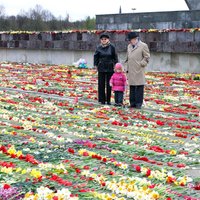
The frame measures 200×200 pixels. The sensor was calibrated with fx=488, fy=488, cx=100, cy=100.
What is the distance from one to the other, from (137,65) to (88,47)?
13.4 metres

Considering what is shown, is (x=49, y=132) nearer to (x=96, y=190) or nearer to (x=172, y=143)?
(x=172, y=143)

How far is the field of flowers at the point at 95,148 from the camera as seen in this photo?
4.72 meters

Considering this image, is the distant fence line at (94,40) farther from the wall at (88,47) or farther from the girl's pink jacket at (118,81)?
the girl's pink jacket at (118,81)

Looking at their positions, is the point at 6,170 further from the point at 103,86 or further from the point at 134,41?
the point at 103,86

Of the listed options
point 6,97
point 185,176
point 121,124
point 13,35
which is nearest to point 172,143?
point 121,124

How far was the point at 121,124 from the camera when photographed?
29.0 feet

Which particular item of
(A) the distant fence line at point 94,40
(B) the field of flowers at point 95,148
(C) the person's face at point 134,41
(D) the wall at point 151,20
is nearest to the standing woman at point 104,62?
(B) the field of flowers at point 95,148

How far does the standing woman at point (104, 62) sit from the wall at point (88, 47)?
9.53 m

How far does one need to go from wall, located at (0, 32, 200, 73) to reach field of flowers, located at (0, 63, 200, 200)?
7.76m

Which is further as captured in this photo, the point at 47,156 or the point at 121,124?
the point at 121,124

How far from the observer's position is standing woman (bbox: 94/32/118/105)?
1127 centimetres

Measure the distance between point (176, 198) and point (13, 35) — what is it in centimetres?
2486

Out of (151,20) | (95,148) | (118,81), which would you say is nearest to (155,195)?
(95,148)

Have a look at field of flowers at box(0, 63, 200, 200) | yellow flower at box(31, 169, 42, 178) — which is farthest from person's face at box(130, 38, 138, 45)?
yellow flower at box(31, 169, 42, 178)
